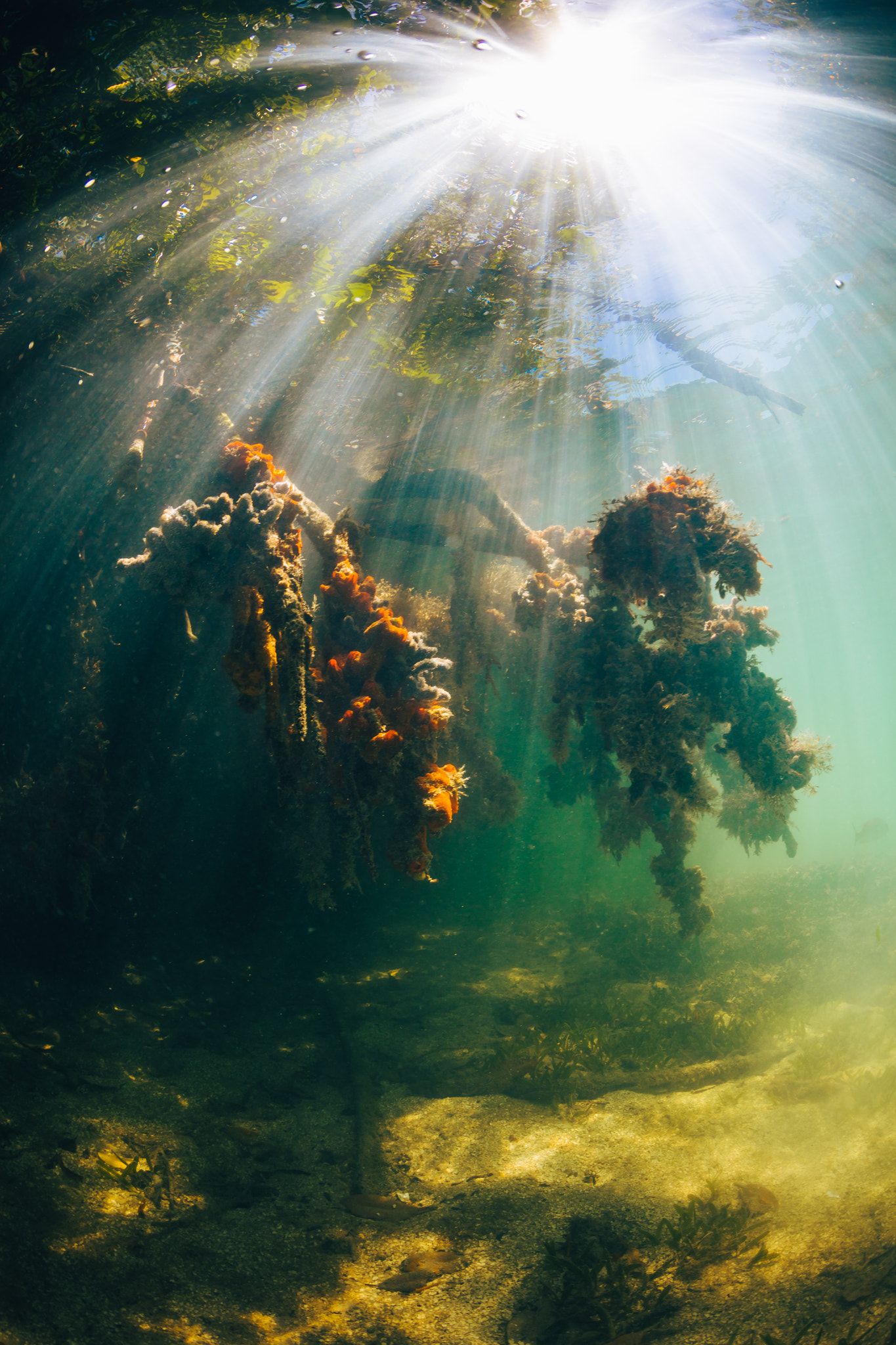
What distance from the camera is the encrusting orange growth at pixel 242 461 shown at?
22.8ft

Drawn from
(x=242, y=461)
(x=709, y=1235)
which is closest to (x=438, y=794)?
(x=709, y=1235)

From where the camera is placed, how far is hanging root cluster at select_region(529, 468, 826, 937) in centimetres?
600

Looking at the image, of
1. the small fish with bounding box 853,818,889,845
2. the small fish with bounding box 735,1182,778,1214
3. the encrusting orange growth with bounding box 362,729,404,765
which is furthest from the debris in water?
→ the small fish with bounding box 853,818,889,845

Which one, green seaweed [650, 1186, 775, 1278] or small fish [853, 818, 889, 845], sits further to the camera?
small fish [853, 818, 889, 845]

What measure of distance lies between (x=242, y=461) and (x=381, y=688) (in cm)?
370

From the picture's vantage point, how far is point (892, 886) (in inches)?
798

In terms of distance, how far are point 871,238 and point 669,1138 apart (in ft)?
49.5

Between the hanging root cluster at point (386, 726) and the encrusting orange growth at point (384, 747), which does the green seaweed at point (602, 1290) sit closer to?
the hanging root cluster at point (386, 726)

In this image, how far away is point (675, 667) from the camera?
6.61 meters

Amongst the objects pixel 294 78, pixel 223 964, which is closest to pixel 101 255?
pixel 294 78

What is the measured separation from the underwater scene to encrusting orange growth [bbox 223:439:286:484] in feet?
0.14

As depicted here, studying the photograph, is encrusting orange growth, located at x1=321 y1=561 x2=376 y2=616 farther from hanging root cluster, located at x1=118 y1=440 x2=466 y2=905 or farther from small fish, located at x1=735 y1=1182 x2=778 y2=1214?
small fish, located at x1=735 y1=1182 x2=778 y2=1214

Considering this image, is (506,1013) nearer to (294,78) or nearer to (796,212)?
(294,78)

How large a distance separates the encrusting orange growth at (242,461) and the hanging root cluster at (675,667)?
4.24m
